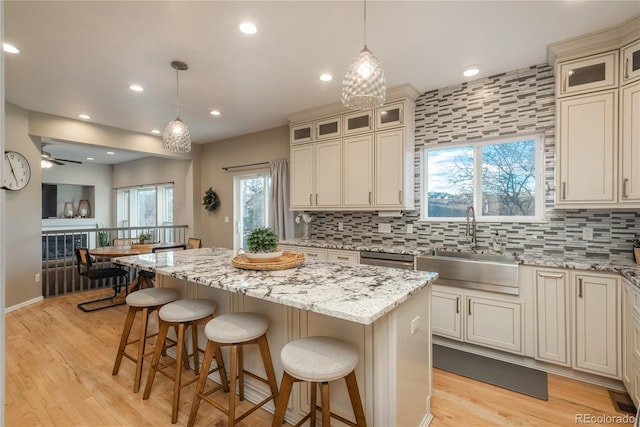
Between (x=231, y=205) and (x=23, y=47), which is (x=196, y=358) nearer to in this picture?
(x=23, y=47)

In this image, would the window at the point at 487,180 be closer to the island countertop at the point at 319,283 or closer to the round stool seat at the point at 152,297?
the island countertop at the point at 319,283

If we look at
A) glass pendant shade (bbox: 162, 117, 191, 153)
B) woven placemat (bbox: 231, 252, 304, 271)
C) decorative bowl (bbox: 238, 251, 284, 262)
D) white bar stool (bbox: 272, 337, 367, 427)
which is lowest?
white bar stool (bbox: 272, 337, 367, 427)

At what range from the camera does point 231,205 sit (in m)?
5.70

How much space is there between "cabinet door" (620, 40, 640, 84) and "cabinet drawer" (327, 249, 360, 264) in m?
2.66

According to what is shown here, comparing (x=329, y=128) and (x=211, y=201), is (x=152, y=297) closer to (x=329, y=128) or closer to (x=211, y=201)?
(x=329, y=128)

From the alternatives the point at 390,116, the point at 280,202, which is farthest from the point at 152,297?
the point at 390,116

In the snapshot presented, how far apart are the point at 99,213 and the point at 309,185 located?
803 centimetres

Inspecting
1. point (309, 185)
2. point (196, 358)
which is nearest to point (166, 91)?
point (309, 185)

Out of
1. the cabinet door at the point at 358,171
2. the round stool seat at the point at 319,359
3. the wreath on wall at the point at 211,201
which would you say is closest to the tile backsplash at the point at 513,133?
the cabinet door at the point at 358,171

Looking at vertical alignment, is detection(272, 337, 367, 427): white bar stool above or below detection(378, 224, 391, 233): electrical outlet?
below

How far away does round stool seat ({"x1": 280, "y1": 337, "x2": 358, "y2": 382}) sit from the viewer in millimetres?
1310

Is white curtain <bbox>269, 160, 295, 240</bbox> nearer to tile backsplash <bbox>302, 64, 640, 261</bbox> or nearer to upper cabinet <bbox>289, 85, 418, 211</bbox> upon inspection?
upper cabinet <bbox>289, 85, 418, 211</bbox>

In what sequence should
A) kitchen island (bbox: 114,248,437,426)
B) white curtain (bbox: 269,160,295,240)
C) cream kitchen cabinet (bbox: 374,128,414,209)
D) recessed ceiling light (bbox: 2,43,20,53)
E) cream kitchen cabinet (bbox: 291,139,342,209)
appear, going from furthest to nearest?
white curtain (bbox: 269,160,295,240), cream kitchen cabinet (bbox: 291,139,342,209), cream kitchen cabinet (bbox: 374,128,414,209), recessed ceiling light (bbox: 2,43,20,53), kitchen island (bbox: 114,248,437,426)

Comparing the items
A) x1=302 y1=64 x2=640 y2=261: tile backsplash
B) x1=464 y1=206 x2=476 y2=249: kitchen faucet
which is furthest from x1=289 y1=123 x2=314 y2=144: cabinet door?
x1=464 y1=206 x2=476 y2=249: kitchen faucet
